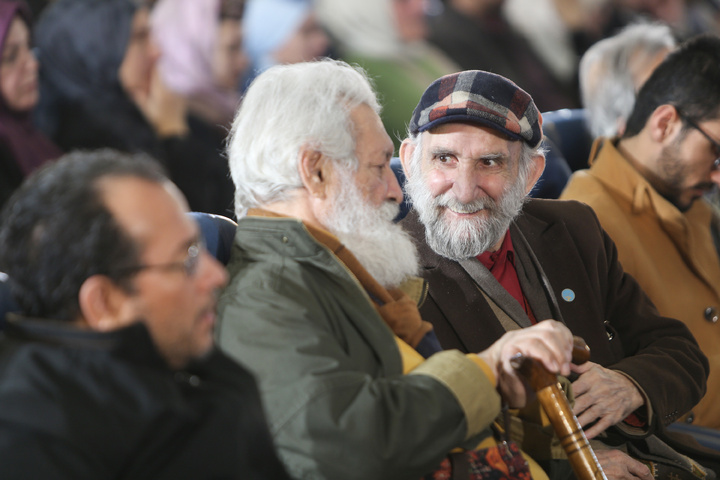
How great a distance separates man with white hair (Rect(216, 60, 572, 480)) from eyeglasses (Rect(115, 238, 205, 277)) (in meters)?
0.28

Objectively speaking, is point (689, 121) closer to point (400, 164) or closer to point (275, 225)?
point (400, 164)

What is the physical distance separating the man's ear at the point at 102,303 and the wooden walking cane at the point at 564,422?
94cm

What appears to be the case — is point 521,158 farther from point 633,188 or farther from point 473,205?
point 633,188

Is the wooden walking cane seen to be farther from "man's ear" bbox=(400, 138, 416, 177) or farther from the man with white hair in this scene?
"man's ear" bbox=(400, 138, 416, 177)

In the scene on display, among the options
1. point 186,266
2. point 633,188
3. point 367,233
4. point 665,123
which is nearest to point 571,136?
point 665,123

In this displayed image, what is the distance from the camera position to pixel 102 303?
55.5 inches

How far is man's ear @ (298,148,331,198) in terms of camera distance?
79.4 inches

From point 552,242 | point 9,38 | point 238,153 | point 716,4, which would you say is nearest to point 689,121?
point 552,242

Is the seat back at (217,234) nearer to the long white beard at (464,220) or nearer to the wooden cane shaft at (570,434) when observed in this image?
the long white beard at (464,220)

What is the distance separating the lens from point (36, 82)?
11.3 feet

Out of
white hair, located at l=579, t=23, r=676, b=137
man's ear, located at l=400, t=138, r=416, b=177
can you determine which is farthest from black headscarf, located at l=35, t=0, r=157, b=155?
white hair, located at l=579, t=23, r=676, b=137

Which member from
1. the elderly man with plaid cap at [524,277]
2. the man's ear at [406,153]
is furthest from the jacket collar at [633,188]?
the man's ear at [406,153]

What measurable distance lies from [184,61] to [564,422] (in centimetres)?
273

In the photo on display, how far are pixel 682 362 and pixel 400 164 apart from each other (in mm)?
1172
